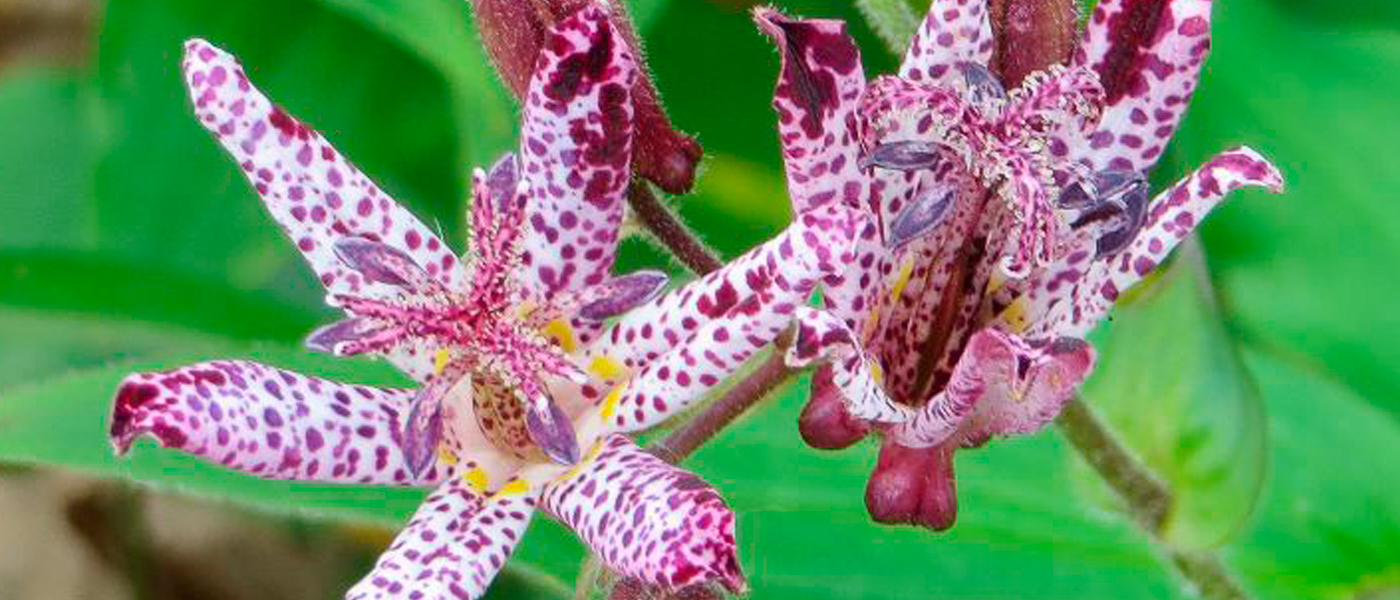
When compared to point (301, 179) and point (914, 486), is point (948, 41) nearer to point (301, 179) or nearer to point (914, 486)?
point (914, 486)

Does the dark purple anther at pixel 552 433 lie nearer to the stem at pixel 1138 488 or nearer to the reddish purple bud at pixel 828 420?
the reddish purple bud at pixel 828 420

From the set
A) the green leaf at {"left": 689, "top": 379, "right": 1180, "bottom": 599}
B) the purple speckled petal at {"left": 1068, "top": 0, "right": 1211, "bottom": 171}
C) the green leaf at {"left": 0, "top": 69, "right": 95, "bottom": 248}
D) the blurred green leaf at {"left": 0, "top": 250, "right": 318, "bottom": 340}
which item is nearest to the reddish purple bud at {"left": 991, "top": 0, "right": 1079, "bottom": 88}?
the purple speckled petal at {"left": 1068, "top": 0, "right": 1211, "bottom": 171}

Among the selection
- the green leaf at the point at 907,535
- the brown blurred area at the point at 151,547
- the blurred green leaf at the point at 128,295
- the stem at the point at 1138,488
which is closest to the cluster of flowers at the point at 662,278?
the stem at the point at 1138,488

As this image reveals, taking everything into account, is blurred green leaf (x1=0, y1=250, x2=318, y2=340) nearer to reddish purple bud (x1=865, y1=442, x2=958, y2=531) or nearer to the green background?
the green background

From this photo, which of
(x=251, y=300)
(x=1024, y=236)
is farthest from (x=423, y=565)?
(x=251, y=300)

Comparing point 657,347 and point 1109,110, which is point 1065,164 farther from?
point 657,347
